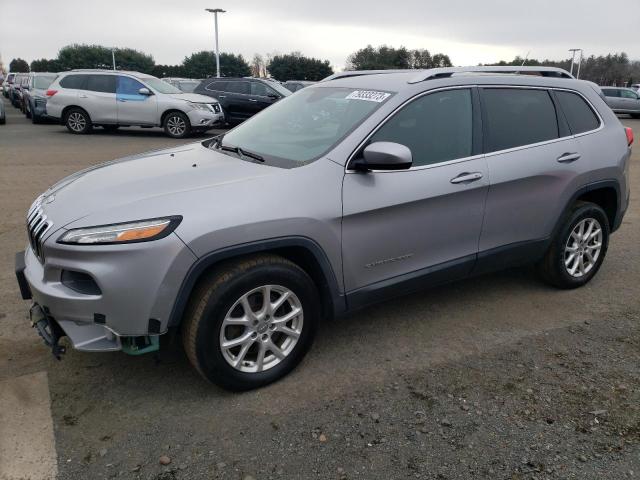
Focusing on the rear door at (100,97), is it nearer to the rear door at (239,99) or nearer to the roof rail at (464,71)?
the rear door at (239,99)

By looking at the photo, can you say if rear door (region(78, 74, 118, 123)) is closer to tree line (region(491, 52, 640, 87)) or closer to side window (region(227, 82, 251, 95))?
side window (region(227, 82, 251, 95))

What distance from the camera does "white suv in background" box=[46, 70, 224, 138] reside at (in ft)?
47.9

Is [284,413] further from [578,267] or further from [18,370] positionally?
[578,267]

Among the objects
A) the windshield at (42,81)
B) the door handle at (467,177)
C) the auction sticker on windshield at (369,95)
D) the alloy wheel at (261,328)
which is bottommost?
the alloy wheel at (261,328)

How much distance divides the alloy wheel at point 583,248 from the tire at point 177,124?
39.6ft

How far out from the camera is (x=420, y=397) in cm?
298

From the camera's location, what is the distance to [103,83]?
1477 centimetres

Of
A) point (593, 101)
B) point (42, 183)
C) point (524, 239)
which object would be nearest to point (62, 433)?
point (524, 239)

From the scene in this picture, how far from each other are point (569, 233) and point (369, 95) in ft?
6.51

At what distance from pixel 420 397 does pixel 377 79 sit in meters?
2.14

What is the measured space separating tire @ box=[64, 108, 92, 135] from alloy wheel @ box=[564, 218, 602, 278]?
14.2 meters

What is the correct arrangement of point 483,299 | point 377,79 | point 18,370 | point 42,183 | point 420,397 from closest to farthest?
point 420,397, point 18,370, point 377,79, point 483,299, point 42,183

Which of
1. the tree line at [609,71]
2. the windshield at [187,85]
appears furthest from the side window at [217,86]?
the tree line at [609,71]

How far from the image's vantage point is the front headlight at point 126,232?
2.58 meters
